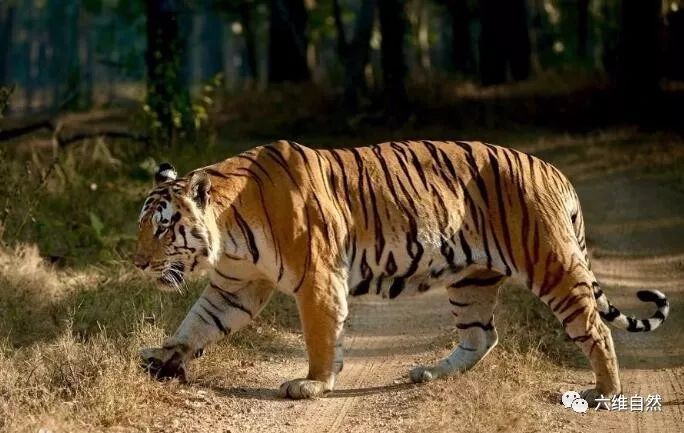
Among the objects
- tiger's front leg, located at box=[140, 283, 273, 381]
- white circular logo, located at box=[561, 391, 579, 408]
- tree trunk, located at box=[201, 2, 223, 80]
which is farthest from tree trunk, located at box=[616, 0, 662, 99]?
tree trunk, located at box=[201, 2, 223, 80]

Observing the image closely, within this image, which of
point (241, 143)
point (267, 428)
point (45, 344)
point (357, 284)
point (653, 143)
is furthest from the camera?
point (241, 143)

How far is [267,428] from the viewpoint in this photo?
5.82 meters

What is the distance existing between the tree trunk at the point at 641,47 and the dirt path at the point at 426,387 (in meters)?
7.19

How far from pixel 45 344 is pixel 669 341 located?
3.74 metres

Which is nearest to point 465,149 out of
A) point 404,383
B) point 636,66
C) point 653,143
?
point 404,383

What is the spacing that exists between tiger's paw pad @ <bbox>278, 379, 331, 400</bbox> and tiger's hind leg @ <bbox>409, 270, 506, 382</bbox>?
2.39 feet

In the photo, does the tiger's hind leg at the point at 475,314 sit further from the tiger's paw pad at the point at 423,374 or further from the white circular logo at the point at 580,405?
the white circular logo at the point at 580,405

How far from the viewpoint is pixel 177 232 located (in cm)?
598

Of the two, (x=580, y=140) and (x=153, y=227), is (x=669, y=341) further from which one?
(x=580, y=140)

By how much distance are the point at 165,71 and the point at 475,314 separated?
6.64 m

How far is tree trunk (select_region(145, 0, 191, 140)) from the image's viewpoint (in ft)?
40.6

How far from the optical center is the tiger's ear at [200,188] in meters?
5.96

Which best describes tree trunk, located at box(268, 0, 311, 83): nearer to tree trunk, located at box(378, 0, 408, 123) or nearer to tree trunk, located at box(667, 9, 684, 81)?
tree trunk, located at box(378, 0, 408, 123)

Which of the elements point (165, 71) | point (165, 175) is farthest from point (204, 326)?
point (165, 71)
